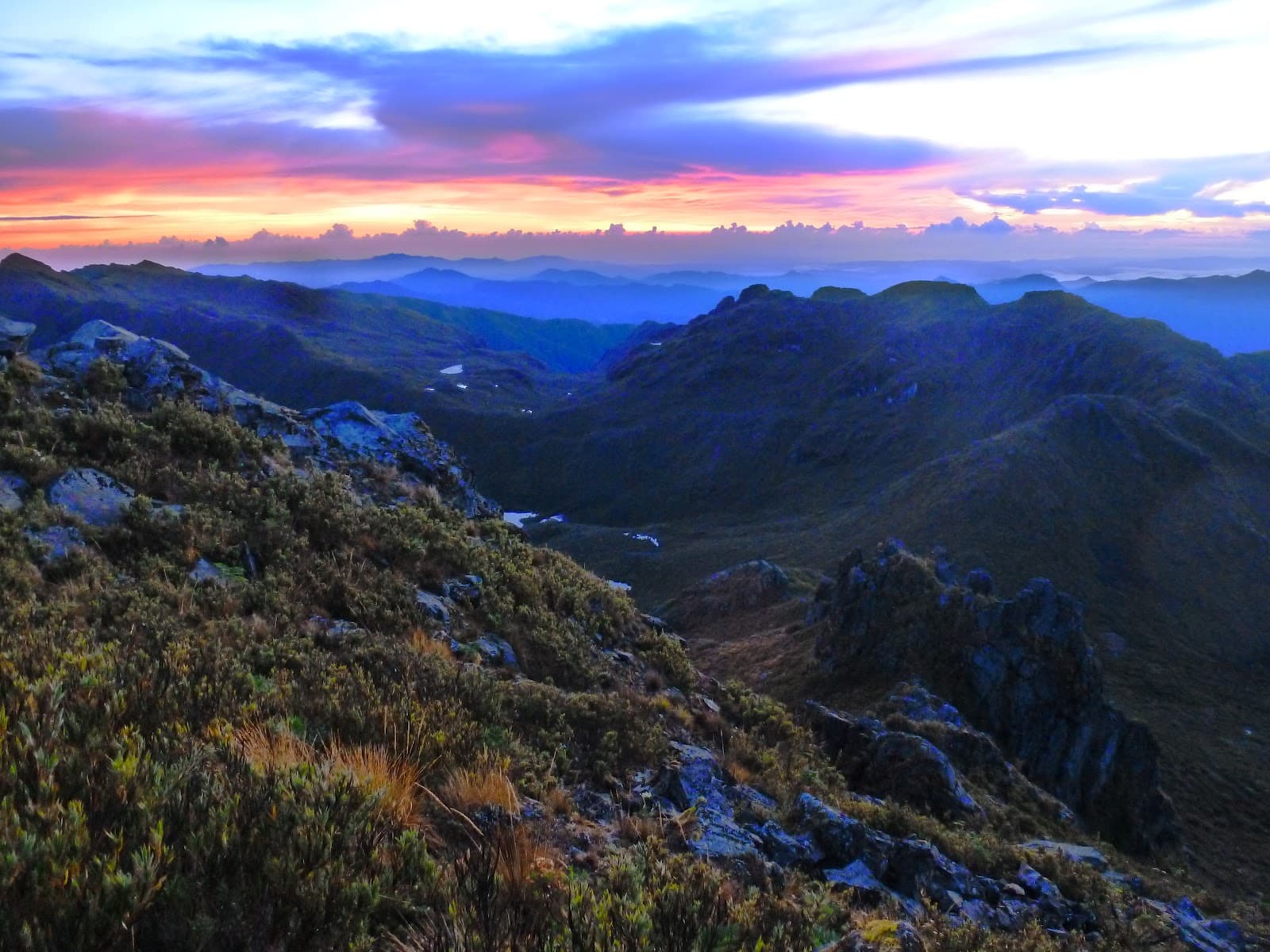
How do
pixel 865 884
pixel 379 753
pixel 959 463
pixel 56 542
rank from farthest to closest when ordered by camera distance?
pixel 959 463
pixel 56 542
pixel 865 884
pixel 379 753

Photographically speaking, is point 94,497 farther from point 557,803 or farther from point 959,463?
point 959,463

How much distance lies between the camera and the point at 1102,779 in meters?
26.1

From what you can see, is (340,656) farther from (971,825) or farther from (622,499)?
(622,499)

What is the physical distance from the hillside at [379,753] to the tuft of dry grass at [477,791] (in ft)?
0.07

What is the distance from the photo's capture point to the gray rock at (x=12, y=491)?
9.86m

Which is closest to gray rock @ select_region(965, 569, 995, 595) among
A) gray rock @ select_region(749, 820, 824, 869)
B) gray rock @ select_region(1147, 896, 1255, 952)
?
gray rock @ select_region(1147, 896, 1255, 952)

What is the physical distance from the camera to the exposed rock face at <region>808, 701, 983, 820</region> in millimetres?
13289

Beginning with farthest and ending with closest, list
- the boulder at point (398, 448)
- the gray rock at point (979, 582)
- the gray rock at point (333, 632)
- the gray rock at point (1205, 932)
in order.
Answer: the gray rock at point (979, 582) < the boulder at point (398, 448) < the gray rock at point (1205, 932) < the gray rock at point (333, 632)

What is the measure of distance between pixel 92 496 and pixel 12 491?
92cm

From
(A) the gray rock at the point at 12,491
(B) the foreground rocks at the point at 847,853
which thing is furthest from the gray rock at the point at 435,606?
(A) the gray rock at the point at 12,491

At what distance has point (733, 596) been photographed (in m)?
46.9

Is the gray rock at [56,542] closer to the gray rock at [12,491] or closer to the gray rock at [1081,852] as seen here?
the gray rock at [12,491]

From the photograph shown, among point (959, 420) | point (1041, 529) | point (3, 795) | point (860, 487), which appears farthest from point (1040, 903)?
point (959, 420)

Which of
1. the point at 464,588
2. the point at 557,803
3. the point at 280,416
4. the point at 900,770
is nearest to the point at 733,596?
the point at 900,770
